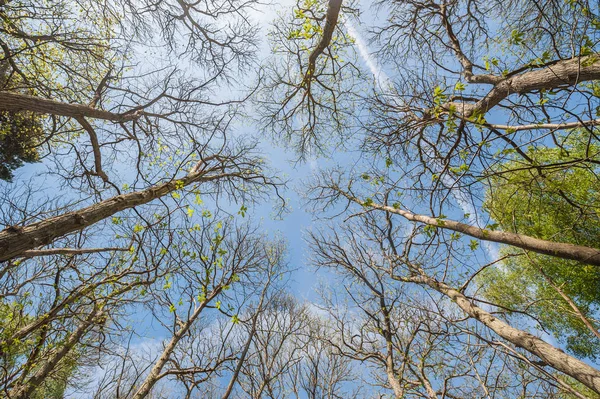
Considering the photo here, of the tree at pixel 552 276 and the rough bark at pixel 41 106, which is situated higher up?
the tree at pixel 552 276

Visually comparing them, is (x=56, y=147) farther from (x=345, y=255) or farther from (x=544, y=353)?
(x=544, y=353)

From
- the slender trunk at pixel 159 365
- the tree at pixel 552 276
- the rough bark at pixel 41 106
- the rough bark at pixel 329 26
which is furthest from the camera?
the tree at pixel 552 276

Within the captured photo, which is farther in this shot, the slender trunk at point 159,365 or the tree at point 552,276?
the tree at point 552,276

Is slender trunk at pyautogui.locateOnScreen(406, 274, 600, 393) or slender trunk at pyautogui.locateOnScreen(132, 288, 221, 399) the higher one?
slender trunk at pyautogui.locateOnScreen(406, 274, 600, 393)

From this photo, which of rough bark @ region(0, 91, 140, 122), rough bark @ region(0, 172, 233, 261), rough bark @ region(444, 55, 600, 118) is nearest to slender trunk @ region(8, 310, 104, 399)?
rough bark @ region(0, 172, 233, 261)

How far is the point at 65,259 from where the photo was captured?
500cm

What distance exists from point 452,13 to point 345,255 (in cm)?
616

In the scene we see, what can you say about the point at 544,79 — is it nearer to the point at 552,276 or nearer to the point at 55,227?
the point at 55,227

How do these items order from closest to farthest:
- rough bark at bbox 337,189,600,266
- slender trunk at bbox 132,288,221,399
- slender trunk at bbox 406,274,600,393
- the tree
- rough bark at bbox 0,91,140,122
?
slender trunk at bbox 406,274,600,393 < rough bark at bbox 337,189,600,266 < rough bark at bbox 0,91,140,122 < slender trunk at bbox 132,288,221,399 < the tree

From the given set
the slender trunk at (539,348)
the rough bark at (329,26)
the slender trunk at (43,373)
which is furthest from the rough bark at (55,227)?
the slender trunk at (539,348)

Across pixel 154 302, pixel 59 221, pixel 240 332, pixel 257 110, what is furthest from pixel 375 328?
pixel 59 221

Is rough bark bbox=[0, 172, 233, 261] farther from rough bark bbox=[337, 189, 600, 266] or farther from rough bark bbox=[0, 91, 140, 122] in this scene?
rough bark bbox=[337, 189, 600, 266]

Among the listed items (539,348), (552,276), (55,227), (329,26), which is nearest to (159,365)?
(55,227)

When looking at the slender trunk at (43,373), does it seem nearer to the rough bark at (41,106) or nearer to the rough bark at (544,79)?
the rough bark at (41,106)
